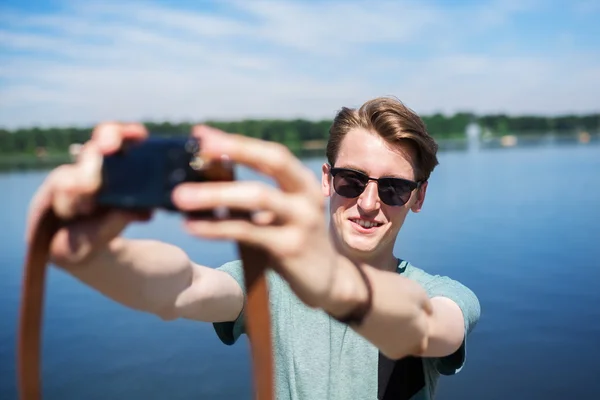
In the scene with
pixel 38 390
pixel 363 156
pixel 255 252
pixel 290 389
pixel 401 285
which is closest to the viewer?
pixel 255 252

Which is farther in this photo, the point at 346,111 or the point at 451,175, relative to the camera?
the point at 451,175

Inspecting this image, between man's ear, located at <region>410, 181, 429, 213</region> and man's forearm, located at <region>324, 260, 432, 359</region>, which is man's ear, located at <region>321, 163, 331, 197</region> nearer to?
man's ear, located at <region>410, 181, 429, 213</region>

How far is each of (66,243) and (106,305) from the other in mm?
17949

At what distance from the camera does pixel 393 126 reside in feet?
10.8

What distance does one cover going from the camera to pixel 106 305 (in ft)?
60.7

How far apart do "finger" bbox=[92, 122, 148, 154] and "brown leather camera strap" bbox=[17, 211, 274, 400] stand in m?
0.29

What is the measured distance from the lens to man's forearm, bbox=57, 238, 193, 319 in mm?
1969

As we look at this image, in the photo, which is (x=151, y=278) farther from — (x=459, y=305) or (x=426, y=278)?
(x=426, y=278)

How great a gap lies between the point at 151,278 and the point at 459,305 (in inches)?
57.6

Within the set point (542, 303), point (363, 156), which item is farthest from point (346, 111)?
point (542, 303)

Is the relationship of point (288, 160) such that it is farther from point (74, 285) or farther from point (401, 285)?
point (74, 285)

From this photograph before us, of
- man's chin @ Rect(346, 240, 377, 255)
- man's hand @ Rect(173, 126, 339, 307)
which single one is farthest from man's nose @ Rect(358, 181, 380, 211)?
man's hand @ Rect(173, 126, 339, 307)

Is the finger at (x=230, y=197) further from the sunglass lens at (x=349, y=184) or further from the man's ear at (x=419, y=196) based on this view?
the man's ear at (x=419, y=196)

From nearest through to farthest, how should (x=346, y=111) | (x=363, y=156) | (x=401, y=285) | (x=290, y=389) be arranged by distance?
(x=401, y=285), (x=290, y=389), (x=363, y=156), (x=346, y=111)
